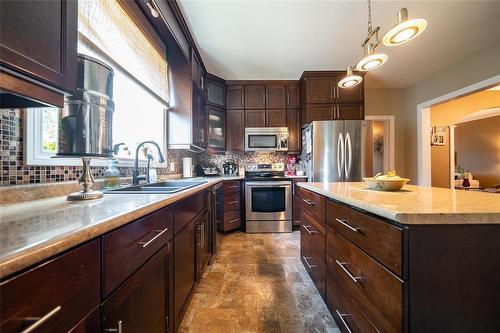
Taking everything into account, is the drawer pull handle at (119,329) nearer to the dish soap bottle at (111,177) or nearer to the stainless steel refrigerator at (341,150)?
the dish soap bottle at (111,177)

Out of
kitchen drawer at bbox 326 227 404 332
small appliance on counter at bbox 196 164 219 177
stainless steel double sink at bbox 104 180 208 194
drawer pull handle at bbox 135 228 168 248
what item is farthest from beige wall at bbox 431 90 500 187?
drawer pull handle at bbox 135 228 168 248

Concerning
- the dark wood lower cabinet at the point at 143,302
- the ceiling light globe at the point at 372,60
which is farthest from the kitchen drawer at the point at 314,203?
the ceiling light globe at the point at 372,60

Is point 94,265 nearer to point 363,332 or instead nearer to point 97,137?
point 97,137

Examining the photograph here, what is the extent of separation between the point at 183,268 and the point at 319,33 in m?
2.83

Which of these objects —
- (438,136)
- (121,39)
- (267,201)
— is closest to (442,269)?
(121,39)

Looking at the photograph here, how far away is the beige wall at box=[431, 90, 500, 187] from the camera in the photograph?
438 cm

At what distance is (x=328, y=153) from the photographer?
3330 mm

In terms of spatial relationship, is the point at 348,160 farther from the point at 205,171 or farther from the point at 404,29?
the point at 205,171

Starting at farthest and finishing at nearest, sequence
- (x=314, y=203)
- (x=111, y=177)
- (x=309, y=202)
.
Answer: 1. (x=309, y=202)
2. (x=314, y=203)
3. (x=111, y=177)

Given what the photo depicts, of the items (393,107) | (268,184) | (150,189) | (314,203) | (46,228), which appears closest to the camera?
(46,228)

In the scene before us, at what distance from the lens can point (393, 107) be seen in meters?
4.36

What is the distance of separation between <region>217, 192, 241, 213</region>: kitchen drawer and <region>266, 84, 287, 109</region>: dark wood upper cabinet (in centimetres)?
169

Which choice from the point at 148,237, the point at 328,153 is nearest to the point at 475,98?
the point at 328,153

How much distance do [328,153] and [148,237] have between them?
9.74 ft
